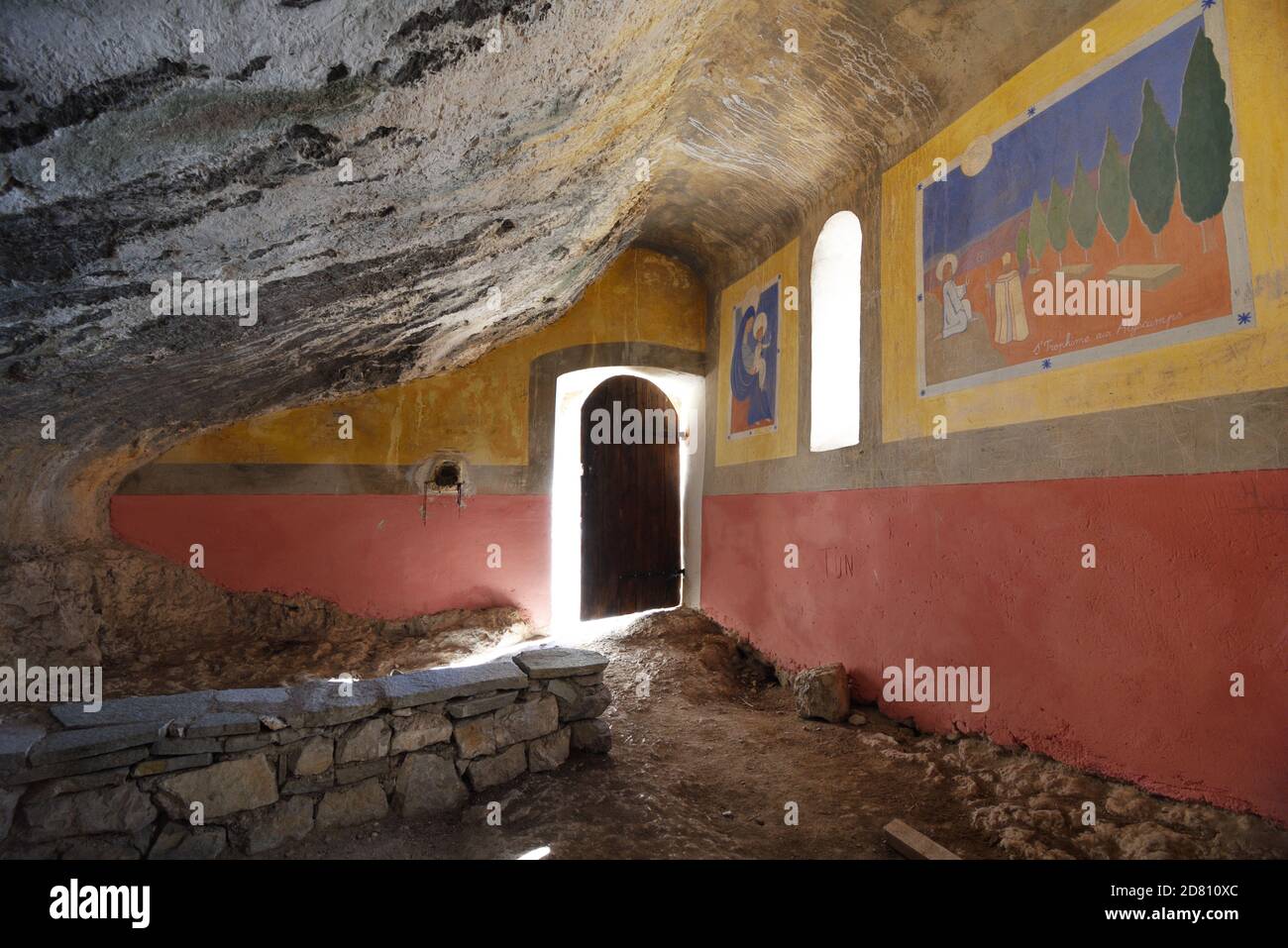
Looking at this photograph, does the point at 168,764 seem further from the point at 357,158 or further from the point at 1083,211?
the point at 1083,211

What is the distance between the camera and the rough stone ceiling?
5.92ft

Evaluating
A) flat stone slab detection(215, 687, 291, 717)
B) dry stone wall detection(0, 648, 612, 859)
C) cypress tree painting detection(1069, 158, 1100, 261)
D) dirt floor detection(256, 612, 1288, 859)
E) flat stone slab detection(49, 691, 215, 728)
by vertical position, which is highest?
cypress tree painting detection(1069, 158, 1100, 261)

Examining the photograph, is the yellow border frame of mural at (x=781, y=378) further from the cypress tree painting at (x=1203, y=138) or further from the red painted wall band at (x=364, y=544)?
the cypress tree painting at (x=1203, y=138)

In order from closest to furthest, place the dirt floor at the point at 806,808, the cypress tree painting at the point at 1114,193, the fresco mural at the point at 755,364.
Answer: the dirt floor at the point at 806,808 → the cypress tree painting at the point at 1114,193 → the fresco mural at the point at 755,364

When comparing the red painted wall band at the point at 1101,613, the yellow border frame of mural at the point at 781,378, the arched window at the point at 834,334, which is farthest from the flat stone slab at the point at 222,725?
the yellow border frame of mural at the point at 781,378

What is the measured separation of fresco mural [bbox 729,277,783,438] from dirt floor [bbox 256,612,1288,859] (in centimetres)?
295

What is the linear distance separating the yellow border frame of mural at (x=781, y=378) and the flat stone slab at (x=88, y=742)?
4.70 meters

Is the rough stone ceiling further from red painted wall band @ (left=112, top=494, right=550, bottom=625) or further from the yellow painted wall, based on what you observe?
red painted wall band @ (left=112, top=494, right=550, bottom=625)

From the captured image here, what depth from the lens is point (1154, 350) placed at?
2.79 meters

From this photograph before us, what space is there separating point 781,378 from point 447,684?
3.99 metres

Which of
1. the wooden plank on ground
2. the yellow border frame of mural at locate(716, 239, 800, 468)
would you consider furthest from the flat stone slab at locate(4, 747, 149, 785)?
the yellow border frame of mural at locate(716, 239, 800, 468)

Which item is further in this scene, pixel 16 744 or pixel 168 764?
pixel 168 764

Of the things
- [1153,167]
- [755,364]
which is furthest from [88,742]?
[755,364]

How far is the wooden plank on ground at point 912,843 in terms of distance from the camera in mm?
2760
